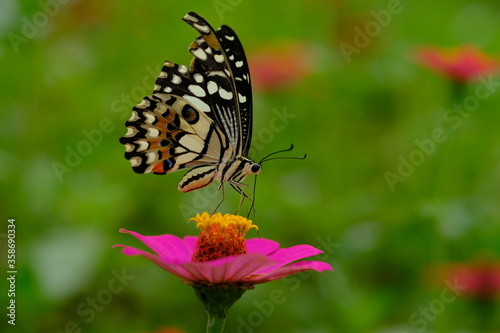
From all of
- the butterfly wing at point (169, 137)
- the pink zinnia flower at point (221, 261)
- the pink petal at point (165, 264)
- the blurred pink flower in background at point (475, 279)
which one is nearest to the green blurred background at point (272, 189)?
the blurred pink flower in background at point (475, 279)

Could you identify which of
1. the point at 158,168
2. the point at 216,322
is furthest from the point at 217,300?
the point at 158,168

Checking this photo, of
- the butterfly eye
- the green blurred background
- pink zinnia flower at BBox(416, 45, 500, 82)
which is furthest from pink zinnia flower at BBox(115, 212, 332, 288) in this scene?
pink zinnia flower at BBox(416, 45, 500, 82)

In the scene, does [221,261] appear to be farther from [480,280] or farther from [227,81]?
[480,280]

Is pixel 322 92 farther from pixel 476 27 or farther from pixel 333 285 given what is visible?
pixel 333 285

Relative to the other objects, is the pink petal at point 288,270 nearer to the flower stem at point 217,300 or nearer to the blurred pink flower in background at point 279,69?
the flower stem at point 217,300

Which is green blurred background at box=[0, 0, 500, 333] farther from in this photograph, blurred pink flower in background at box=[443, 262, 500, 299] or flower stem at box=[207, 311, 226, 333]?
flower stem at box=[207, 311, 226, 333]
